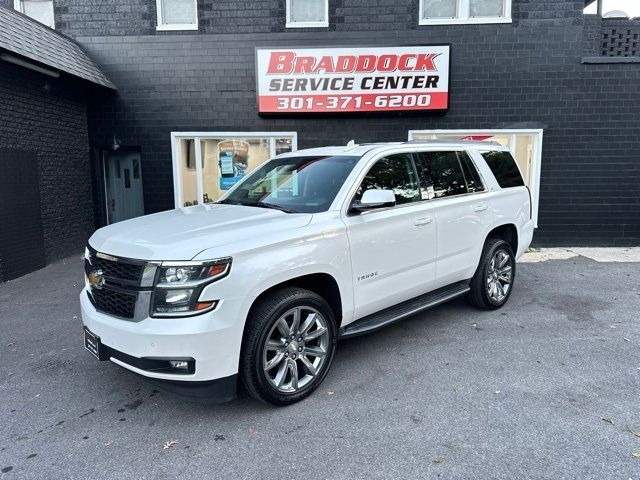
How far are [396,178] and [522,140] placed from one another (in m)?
6.15

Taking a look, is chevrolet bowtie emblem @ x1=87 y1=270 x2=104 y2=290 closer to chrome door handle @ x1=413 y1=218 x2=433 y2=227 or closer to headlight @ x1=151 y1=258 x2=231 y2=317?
headlight @ x1=151 y1=258 x2=231 y2=317

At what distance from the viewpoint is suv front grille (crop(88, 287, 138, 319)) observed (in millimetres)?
3059

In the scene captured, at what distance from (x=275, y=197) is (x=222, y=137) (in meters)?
5.69

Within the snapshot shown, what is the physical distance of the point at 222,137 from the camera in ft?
30.9

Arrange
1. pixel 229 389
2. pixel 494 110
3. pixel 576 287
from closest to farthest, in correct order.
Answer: pixel 229 389 → pixel 576 287 → pixel 494 110

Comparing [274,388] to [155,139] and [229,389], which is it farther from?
[155,139]

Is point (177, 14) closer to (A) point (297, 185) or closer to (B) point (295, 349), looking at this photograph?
(A) point (297, 185)

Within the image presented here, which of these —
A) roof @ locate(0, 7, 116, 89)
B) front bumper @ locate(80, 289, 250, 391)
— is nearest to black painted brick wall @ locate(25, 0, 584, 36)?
roof @ locate(0, 7, 116, 89)

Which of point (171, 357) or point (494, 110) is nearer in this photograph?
point (171, 357)

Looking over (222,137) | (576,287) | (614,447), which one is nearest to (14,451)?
(614,447)

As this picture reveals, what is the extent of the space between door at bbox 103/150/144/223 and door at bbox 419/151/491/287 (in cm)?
705

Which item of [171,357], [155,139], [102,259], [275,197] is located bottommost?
[171,357]

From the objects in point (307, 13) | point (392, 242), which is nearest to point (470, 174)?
point (392, 242)

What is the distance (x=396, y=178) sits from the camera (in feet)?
14.2
